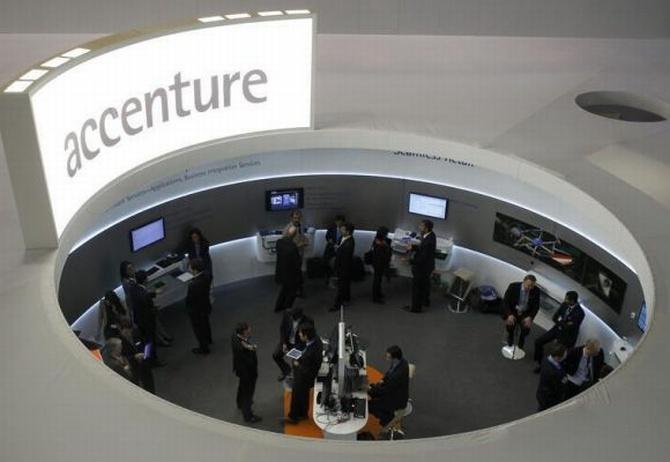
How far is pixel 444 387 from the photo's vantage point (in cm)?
879

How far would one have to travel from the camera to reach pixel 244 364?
7.61 m

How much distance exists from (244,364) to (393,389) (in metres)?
1.63

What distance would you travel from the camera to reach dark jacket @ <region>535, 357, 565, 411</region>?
24.7ft

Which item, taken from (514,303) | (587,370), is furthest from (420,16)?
(587,370)

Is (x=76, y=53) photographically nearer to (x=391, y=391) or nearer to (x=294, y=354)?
(x=294, y=354)

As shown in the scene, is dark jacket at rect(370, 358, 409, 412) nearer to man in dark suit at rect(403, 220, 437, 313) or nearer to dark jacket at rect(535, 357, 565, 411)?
dark jacket at rect(535, 357, 565, 411)

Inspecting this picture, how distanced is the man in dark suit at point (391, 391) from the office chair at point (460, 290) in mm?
3222

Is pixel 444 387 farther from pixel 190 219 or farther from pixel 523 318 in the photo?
pixel 190 219

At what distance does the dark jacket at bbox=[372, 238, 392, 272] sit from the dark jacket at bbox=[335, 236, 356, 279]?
38cm

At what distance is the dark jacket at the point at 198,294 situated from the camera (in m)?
8.83

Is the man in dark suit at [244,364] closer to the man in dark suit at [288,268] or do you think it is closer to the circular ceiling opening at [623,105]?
the man in dark suit at [288,268]

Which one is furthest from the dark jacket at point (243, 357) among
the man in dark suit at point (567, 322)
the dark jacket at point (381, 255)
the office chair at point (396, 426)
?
the man in dark suit at point (567, 322)

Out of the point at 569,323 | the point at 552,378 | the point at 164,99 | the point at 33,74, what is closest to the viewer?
the point at 33,74

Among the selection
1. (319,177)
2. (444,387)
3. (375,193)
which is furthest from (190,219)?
(444,387)
